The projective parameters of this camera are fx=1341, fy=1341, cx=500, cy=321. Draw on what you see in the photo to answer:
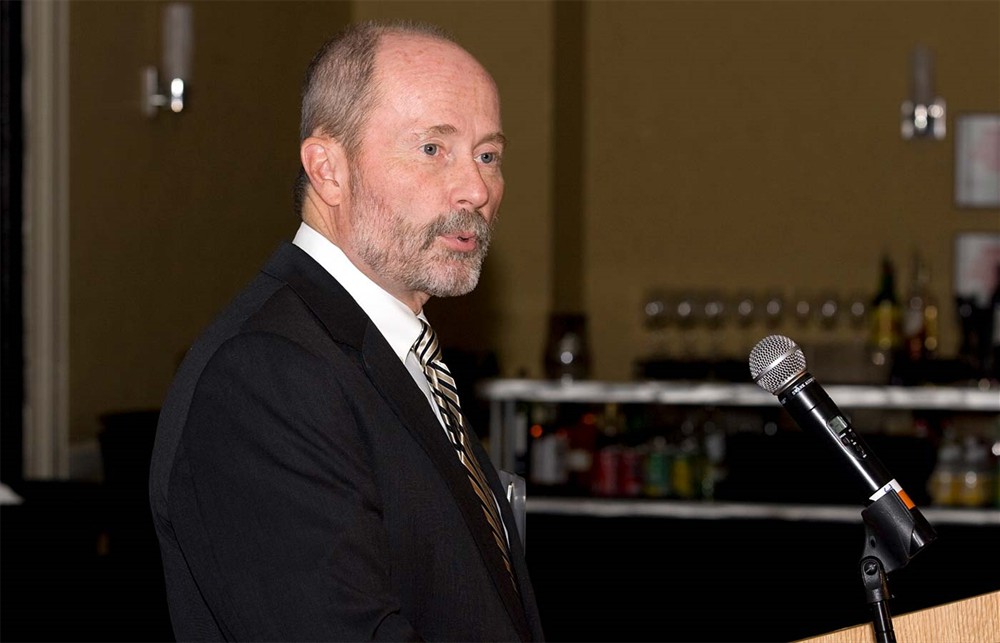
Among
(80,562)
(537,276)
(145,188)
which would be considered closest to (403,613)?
(80,562)

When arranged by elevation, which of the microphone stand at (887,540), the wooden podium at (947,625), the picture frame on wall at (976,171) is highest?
the picture frame on wall at (976,171)

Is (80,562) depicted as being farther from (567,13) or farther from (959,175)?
(959,175)

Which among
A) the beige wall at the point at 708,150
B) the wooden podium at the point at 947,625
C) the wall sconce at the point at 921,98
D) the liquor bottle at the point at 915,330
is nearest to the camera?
the wooden podium at the point at 947,625

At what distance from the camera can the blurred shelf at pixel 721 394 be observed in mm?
3676

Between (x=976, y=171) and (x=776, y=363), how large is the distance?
516 centimetres

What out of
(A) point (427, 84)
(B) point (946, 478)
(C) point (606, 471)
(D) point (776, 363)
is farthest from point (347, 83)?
(B) point (946, 478)

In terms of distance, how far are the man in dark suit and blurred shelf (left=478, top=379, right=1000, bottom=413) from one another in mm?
2413

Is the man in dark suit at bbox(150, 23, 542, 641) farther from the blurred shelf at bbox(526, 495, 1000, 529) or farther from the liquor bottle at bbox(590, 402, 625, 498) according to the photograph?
the liquor bottle at bbox(590, 402, 625, 498)

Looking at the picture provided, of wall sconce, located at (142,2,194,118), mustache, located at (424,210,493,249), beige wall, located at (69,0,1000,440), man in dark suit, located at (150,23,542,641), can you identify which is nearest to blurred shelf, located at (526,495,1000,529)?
beige wall, located at (69,0,1000,440)

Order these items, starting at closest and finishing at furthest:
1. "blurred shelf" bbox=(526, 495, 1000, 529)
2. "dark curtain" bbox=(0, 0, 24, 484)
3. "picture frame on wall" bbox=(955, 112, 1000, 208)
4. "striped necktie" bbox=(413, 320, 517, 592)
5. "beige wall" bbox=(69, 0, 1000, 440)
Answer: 1. "striped necktie" bbox=(413, 320, 517, 592)
2. "dark curtain" bbox=(0, 0, 24, 484)
3. "blurred shelf" bbox=(526, 495, 1000, 529)
4. "beige wall" bbox=(69, 0, 1000, 440)
5. "picture frame on wall" bbox=(955, 112, 1000, 208)

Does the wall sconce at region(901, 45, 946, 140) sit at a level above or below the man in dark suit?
above

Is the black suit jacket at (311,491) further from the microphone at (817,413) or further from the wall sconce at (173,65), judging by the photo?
the wall sconce at (173,65)

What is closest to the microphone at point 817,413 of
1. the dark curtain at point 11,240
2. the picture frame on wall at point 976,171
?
the dark curtain at point 11,240

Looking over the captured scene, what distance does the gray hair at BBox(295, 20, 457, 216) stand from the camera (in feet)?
4.10
